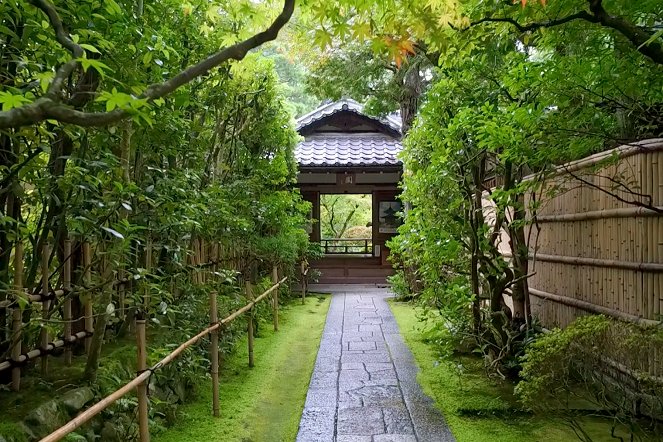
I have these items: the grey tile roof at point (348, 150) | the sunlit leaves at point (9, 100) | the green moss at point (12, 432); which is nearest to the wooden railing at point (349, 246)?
the grey tile roof at point (348, 150)

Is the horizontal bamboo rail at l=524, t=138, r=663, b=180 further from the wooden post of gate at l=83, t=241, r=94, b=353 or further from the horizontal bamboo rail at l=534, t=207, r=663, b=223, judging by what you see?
the wooden post of gate at l=83, t=241, r=94, b=353

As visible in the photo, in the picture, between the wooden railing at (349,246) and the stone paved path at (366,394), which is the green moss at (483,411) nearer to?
the stone paved path at (366,394)

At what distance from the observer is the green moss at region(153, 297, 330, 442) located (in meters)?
4.05

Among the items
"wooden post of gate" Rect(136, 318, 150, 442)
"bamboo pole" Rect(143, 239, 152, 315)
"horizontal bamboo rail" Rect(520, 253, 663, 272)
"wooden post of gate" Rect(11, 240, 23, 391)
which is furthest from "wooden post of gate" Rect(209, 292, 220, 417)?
"horizontal bamboo rail" Rect(520, 253, 663, 272)

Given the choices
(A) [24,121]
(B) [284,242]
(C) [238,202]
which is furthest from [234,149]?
(A) [24,121]

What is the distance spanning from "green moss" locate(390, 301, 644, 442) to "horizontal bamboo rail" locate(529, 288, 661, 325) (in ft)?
2.78

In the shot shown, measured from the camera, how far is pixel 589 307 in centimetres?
490

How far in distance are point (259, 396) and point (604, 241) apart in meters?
3.47

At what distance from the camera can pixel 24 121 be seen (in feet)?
4.08

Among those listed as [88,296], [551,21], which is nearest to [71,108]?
[88,296]

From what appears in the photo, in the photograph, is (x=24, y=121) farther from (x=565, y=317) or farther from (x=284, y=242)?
(x=284, y=242)

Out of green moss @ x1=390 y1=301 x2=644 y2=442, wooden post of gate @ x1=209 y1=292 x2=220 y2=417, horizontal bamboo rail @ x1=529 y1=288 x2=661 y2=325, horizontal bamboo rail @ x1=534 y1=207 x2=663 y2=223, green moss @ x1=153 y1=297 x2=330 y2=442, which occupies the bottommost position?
green moss @ x1=153 y1=297 x2=330 y2=442

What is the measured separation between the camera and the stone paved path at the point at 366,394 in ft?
13.2

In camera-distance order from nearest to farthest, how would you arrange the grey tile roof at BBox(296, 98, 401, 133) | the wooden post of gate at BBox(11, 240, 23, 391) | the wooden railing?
1. the wooden post of gate at BBox(11, 240, 23, 391)
2. the grey tile roof at BBox(296, 98, 401, 133)
3. the wooden railing
